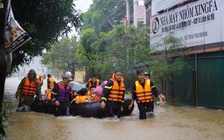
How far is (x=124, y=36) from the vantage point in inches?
810

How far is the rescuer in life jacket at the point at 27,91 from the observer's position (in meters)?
12.5

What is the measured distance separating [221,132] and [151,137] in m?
1.87

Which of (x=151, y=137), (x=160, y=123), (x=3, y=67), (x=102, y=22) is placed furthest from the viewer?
(x=102, y=22)

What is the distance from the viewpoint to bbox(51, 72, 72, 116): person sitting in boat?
35.7ft

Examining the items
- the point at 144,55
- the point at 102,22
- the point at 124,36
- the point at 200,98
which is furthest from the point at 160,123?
the point at 102,22

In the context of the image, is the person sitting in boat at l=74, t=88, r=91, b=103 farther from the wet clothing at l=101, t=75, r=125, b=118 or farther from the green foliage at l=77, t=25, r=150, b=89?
the green foliage at l=77, t=25, r=150, b=89

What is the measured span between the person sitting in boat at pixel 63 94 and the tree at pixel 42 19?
1551 millimetres

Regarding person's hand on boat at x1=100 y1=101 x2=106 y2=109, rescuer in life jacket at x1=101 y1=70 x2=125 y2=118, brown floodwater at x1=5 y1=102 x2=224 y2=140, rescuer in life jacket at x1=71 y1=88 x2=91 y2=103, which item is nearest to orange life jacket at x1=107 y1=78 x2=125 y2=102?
rescuer in life jacket at x1=101 y1=70 x2=125 y2=118

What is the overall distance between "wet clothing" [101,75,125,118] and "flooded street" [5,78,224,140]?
15.9 inches

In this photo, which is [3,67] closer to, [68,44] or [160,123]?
[160,123]

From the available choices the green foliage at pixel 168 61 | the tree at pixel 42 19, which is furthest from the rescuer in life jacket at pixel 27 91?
the green foliage at pixel 168 61

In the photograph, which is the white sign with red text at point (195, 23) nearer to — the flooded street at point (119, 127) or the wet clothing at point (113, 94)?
the flooded street at point (119, 127)

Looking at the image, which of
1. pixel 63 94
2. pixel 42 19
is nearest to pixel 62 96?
pixel 63 94

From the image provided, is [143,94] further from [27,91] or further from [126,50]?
[126,50]
